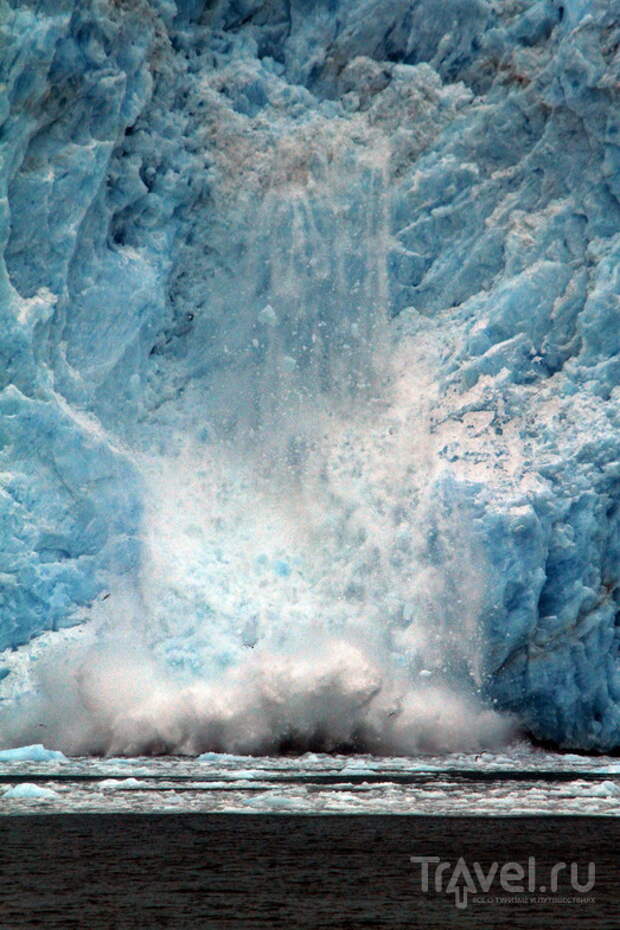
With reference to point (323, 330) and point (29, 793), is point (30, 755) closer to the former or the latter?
point (29, 793)

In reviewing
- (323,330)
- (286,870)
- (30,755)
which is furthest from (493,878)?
(323,330)

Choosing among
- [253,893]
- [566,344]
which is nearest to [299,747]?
[566,344]

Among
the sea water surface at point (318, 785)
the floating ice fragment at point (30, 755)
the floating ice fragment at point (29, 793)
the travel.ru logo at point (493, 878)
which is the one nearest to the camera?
the travel.ru logo at point (493, 878)

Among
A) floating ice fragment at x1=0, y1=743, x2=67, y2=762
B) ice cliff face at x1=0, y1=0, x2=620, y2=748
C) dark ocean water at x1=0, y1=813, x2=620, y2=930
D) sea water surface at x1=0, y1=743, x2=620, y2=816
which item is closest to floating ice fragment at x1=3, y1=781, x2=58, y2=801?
sea water surface at x1=0, y1=743, x2=620, y2=816

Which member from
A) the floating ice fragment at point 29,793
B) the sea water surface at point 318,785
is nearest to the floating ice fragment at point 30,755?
the sea water surface at point 318,785

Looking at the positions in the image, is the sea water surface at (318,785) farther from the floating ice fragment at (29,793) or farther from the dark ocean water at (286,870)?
the dark ocean water at (286,870)

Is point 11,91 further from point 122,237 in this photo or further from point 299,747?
point 299,747

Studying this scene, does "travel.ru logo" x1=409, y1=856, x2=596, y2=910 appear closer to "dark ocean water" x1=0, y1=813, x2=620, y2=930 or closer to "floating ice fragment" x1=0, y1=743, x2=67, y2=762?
"dark ocean water" x1=0, y1=813, x2=620, y2=930
